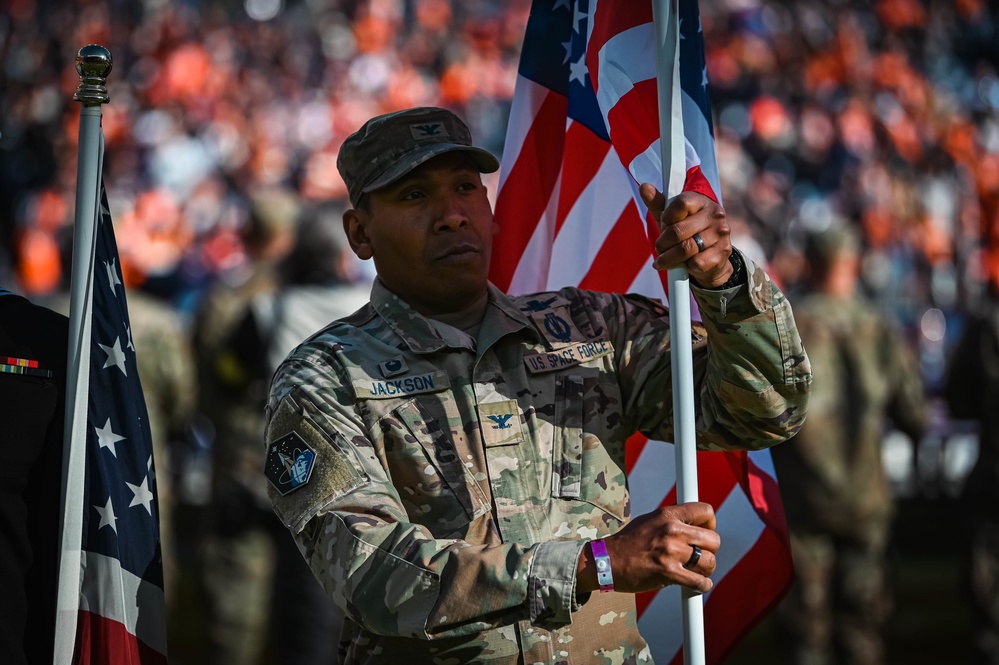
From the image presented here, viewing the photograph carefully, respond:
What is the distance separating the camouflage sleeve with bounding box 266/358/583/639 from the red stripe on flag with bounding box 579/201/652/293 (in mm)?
1117

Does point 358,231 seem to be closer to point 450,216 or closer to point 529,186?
point 450,216

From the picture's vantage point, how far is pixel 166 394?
750cm

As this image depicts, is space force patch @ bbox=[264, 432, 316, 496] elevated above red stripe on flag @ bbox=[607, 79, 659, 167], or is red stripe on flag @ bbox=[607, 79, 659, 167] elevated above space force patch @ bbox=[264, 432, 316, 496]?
red stripe on flag @ bbox=[607, 79, 659, 167]

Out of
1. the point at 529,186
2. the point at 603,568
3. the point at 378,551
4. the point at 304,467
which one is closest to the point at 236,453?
the point at 529,186

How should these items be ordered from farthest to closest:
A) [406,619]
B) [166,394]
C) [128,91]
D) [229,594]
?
[128,91] < [166,394] < [229,594] < [406,619]

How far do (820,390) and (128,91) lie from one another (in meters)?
14.2

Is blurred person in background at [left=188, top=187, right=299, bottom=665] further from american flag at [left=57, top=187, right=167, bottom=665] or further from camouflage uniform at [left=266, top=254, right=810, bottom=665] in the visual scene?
camouflage uniform at [left=266, top=254, right=810, bottom=665]

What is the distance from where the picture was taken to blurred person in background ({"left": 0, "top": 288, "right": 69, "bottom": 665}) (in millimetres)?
2479

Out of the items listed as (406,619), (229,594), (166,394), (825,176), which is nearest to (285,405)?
(406,619)

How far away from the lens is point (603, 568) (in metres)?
2.29

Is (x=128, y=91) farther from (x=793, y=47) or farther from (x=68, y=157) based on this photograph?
(x=793, y=47)

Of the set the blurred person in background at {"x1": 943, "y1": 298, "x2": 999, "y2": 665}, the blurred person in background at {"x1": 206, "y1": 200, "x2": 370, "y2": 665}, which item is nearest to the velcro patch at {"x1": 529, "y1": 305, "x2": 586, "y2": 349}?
the blurred person in background at {"x1": 206, "y1": 200, "x2": 370, "y2": 665}

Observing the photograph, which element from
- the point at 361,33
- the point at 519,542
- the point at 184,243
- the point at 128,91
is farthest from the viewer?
the point at 361,33

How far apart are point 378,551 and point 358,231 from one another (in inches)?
33.9
